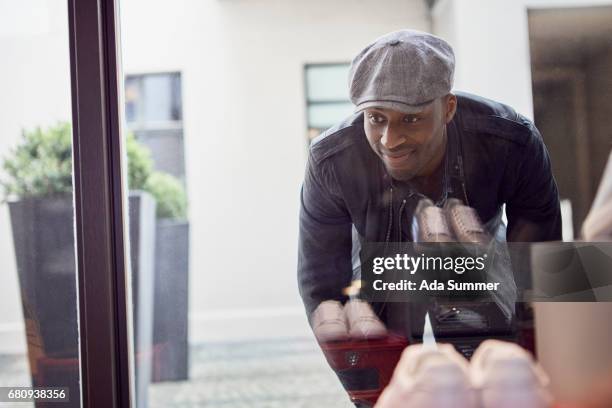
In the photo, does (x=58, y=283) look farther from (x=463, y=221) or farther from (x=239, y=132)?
(x=463, y=221)

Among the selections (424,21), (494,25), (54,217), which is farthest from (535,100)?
(54,217)

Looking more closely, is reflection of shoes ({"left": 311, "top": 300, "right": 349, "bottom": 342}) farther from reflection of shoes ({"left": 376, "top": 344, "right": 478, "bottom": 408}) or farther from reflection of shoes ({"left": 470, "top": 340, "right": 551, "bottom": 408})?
reflection of shoes ({"left": 470, "top": 340, "right": 551, "bottom": 408})

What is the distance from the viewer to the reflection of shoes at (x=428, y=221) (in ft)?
6.93

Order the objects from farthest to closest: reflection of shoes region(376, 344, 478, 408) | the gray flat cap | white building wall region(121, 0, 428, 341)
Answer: white building wall region(121, 0, 428, 341) → the gray flat cap → reflection of shoes region(376, 344, 478, 408)

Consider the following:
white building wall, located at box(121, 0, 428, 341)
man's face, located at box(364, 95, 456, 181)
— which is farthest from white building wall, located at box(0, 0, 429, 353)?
man's face, located at box(364, 95, 456, 181)

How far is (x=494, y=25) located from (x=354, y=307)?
91 cm

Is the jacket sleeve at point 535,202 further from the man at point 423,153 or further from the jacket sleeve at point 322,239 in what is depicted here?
the jacket sleeve at point 322,239

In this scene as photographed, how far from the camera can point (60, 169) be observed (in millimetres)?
2271

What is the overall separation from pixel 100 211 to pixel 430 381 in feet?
3.47

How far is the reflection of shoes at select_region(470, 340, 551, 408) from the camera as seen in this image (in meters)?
1.89

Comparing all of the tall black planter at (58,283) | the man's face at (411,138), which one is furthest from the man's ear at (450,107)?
the tall black planter at (58,283)

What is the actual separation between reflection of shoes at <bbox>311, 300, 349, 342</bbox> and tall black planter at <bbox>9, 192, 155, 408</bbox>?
51cm

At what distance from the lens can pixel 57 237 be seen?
2.26 m

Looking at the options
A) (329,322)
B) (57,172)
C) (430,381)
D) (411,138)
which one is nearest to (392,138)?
(411,138)
